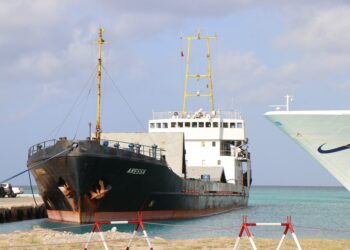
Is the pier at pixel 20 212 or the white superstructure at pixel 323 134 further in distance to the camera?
the pier at pixel 20 212

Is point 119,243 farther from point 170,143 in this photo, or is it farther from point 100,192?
point 170,143

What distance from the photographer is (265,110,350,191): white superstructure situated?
811 inches

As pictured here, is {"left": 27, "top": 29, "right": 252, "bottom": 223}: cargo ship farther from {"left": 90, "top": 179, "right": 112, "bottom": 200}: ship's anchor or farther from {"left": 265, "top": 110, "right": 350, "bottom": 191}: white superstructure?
{"left": 265, "top": 110, "right": 350, "bottom": 191}: white superstructure

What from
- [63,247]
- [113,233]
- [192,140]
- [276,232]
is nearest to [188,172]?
[192,140]

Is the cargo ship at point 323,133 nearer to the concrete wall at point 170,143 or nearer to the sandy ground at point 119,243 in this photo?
the sandy ground at point 119,243

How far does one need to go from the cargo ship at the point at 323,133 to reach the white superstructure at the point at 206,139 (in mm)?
23271

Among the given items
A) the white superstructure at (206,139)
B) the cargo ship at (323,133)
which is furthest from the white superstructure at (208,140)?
the cargo ship at (323,133)

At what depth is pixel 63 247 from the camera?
18969 millimetres

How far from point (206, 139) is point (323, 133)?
81.8 feet

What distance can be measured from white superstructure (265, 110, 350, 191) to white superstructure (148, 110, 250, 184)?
917 inches

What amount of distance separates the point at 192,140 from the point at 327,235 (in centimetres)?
2042

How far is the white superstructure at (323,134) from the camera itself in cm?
2061

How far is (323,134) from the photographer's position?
21.1 m

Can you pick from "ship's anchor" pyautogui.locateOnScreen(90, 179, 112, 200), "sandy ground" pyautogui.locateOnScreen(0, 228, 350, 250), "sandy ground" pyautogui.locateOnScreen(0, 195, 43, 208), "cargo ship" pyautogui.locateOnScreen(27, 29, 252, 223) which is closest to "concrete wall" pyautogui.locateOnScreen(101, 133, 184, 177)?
"cargo ship" pyautogui.locateOnScreen(27, 29, 252, 223)
